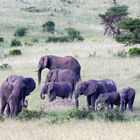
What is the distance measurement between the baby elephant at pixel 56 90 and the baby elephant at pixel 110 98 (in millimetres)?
1498

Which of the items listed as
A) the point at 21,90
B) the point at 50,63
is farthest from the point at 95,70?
the point at 21,90

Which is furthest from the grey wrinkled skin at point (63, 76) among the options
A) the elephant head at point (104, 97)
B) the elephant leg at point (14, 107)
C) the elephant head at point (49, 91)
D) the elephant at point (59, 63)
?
the elephant leg at point (14, 107)

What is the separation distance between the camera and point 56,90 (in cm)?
1941

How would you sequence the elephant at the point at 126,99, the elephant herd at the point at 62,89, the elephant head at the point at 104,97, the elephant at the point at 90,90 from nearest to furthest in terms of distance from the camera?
1. the elephant herd at the point at 62,89
2. the elephant head at the point at 104,97
3. the elephant at the point at 126,99
4. the elephant at the point at 90,90

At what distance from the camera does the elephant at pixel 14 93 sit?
1653 centimetres

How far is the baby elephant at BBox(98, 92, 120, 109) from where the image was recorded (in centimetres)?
1831

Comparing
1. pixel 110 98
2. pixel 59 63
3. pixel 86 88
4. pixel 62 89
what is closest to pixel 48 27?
pixel 59 63

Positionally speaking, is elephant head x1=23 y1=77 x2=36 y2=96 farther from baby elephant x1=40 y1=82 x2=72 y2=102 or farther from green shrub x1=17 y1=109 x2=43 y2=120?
baby elephant x1=40 y1=82 x2=72 y2=102

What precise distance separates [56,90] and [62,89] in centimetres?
26

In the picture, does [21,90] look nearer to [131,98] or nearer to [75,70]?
[131,98]

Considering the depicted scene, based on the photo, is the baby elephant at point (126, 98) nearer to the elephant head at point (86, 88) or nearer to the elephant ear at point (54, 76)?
the elephant head at point (86, 88)

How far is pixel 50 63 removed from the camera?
23984 mm

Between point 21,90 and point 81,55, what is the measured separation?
632 inches

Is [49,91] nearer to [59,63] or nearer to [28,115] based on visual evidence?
[28,115]
